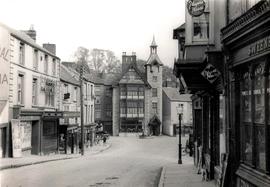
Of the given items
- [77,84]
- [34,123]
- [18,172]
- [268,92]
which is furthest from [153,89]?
[268,92]

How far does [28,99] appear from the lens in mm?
30422

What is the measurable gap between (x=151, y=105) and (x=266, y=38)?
7103cm

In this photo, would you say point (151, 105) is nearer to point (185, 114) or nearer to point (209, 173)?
point (185, 114)

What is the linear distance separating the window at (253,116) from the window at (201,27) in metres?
3.53

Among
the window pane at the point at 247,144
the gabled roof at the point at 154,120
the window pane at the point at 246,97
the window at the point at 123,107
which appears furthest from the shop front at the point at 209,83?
the gabled roof at the point at 154,120

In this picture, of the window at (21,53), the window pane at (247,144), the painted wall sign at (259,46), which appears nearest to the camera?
the painted wall sign at (259,46)

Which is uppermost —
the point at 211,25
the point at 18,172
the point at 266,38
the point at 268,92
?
the point at 211,25

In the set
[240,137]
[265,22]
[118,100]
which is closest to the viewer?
[265,22]

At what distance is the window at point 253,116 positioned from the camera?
362 inches

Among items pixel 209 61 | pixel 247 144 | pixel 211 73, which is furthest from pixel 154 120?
pixel 247 144

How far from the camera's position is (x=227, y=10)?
1225 centimetres

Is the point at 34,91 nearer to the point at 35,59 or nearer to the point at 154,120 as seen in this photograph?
the point at 35,59

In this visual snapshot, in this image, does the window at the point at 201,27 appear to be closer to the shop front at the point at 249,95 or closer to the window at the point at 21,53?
the shop front at the point at 249,95

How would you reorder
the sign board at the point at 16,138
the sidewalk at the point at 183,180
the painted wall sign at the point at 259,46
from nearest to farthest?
1. the painted wall sign at the point at 259,46
2. the sidewalk at the point at 183,180
3. the sign board at the point at 16,138
